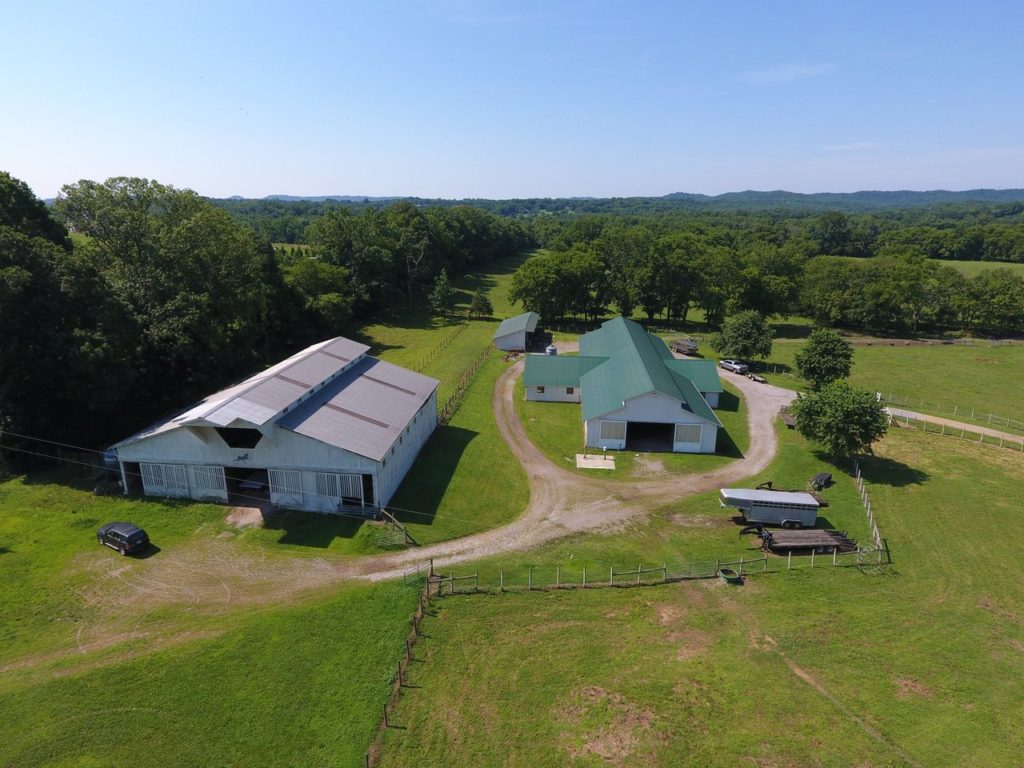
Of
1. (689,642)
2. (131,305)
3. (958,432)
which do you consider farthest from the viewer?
(958,432)

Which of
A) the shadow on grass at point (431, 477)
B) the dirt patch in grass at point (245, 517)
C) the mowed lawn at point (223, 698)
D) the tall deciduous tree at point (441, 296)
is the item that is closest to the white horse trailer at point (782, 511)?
the shadow on grass at point (431, 477)

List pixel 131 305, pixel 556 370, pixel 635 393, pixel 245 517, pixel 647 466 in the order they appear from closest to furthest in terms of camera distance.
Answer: pixel 245 517
pixel 647 466
pixel 635 393
pixel 131 305
pixel 556 370

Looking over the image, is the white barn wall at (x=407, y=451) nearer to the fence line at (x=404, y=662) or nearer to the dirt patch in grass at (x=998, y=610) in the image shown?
the fence line at (x=404, y=662)

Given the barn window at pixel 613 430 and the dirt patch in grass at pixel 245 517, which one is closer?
the dirt patch in grass at pixel 245 517

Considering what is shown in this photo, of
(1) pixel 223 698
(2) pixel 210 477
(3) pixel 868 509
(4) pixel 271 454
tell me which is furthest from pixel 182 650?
(3) pixel 868 509

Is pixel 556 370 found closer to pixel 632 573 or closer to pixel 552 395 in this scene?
pixel 552 395

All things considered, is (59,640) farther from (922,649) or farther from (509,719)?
(922,649)
